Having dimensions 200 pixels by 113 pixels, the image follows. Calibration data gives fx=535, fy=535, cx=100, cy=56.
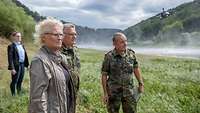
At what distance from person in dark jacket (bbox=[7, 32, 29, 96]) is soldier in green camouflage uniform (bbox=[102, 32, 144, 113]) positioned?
448 centimetres

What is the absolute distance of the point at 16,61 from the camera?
1352 cm

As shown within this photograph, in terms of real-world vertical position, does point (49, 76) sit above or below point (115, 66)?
above

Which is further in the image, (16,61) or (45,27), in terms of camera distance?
(16,61)

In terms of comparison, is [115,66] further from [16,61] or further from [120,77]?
[16,61]

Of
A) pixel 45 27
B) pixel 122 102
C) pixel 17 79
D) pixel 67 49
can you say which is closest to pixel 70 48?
pixel 67 49

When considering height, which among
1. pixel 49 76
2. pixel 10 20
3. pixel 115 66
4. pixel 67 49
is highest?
pixel 10 20

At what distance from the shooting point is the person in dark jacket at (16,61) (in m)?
13.3

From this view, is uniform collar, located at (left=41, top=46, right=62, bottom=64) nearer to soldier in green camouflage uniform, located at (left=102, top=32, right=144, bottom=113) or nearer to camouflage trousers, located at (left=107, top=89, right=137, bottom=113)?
soldier in green camouflage uniform, located at (left=102, top=32, right=144, bottom=113)

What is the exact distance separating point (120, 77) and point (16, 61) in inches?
198

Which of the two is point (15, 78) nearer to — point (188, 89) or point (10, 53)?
point (10, 53)

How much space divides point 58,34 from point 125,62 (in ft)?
11.0

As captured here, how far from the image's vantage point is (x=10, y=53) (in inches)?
528

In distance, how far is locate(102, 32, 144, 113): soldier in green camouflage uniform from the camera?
9102 millimetres

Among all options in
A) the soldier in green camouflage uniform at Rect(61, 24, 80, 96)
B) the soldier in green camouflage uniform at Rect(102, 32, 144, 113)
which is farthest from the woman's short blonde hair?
the soldier in green camouflage uniform at Rect(102, 32, 144, 113)
